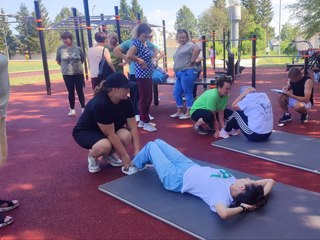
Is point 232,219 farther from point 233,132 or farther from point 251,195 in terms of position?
point 233,132

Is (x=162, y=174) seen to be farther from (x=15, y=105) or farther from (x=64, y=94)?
(x=64, y=94)

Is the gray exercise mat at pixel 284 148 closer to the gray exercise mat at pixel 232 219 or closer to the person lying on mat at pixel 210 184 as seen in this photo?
the gray exercise mat at pixel 232 219

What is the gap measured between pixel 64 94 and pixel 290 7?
15461 mm

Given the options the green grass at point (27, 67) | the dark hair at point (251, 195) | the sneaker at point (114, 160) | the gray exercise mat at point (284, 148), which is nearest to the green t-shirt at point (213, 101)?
the gray exercise mat at point (284, 148)

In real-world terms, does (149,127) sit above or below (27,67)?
below

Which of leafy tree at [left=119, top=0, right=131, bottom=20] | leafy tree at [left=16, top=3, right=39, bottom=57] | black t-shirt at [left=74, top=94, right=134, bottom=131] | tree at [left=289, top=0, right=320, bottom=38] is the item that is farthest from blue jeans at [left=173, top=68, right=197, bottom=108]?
leafy tree at [left=119, top=0, right=131, bottom=20]

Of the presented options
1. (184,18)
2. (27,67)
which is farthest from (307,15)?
(184,18)

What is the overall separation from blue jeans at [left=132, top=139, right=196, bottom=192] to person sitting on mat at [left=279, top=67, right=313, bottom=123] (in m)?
2.79

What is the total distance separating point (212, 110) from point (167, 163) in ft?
6.20

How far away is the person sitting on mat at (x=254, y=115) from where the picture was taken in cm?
423

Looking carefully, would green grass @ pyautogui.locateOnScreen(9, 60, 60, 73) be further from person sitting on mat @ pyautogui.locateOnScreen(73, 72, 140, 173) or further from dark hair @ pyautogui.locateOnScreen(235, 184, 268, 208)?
dark hair @ pyautogui.locateOnScreen(235, 184, 268, 208)

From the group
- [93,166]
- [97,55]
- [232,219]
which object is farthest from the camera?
[97,55]

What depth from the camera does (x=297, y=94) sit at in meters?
5.23

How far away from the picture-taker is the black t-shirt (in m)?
3.22
